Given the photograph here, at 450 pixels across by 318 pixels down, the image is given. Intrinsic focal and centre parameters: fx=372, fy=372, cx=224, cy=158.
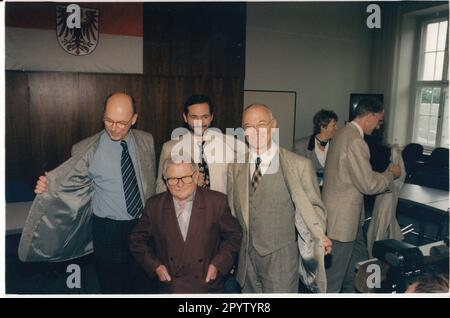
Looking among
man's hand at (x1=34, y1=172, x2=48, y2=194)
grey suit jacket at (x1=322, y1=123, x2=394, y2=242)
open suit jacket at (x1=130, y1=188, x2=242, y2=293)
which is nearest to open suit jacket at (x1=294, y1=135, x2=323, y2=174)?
grey suit jacket at (x1=322, y1=123, x2=394, y2=242)

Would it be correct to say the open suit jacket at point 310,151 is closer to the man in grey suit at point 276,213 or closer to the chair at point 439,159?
the man in grey suit at point 276,213

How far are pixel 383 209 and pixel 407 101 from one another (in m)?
5.50

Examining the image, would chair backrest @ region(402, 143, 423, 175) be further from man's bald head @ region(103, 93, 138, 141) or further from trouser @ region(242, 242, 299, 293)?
man's bald head @ region(103, 93, 138, 141)

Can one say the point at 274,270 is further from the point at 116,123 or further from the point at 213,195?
the point at 116,123

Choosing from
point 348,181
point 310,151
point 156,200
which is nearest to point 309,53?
point 310,151

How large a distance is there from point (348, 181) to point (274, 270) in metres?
1.03

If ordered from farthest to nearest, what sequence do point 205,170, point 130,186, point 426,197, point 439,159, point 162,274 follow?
point 439,159 → point 426,197 → point 205,170 → point 130,186 → point 162,274

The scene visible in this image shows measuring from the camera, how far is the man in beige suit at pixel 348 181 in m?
2.76

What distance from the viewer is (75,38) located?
4945mm

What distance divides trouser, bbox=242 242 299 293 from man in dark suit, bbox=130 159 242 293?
0.23 metres

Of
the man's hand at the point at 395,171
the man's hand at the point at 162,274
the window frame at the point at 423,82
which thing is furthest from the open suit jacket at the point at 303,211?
the window frame at the point at 423,82

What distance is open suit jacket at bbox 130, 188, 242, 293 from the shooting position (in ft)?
6.93
